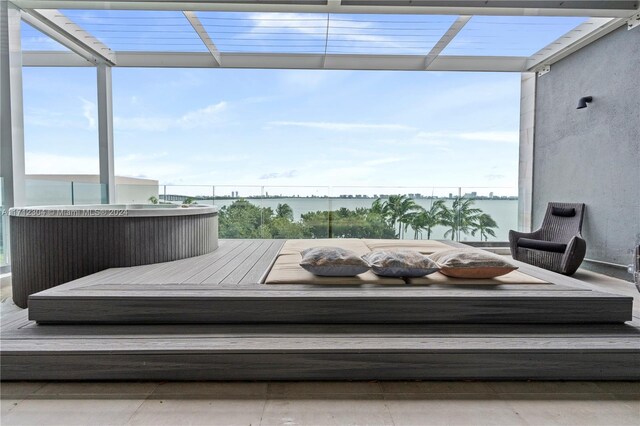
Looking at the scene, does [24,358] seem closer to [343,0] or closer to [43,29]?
[343,0]

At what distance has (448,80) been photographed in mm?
7656

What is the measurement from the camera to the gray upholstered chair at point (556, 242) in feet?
12.8

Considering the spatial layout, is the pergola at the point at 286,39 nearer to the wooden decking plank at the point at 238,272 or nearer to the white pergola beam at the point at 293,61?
the white pergola beam at the point at 293,61

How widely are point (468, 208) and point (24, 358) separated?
18.8 ft

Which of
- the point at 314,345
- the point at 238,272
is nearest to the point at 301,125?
the point at 238,272

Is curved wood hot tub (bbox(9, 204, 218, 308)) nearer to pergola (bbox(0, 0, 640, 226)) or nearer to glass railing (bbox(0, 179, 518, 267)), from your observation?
pergola (bbox(0, 0, 640, 226))

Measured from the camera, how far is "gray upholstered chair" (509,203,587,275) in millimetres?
3891

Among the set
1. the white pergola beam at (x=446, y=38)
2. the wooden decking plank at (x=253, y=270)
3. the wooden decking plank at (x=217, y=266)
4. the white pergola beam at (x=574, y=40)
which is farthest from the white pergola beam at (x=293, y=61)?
the wooden decking plank at (x=253, y=270)

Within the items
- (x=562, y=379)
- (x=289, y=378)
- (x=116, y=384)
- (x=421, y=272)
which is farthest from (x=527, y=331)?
(x=116, y=384)

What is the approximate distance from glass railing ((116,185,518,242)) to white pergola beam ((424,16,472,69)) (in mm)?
1987

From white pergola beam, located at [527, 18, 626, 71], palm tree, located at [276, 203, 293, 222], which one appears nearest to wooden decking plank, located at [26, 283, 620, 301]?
white pergola beam, located at [527, 18, 626, 71]

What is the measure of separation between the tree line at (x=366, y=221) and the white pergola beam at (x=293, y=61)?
82.1 inches

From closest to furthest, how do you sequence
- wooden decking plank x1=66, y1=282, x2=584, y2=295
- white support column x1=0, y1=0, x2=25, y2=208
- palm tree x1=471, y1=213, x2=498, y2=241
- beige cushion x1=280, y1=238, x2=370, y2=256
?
wooden decking plank x1=66, y1=282, x2=584, y2=295
beige cushion x1=280, y1=238, x2=370, y2=256
white support column x1=0, y1=0, x2=25, y2=208
palm tree x1=471, y1=213, x2=498, y2=241

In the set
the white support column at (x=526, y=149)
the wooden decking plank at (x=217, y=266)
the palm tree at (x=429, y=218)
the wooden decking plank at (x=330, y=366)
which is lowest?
the wooden decking plank at (x=330, y=366)
